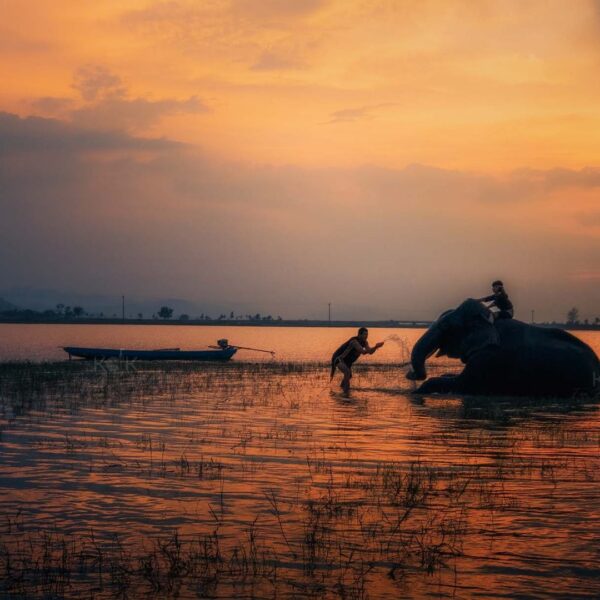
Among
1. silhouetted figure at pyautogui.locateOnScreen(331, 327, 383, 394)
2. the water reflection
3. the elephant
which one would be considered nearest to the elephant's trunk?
the elephant

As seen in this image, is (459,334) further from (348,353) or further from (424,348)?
(348,353)

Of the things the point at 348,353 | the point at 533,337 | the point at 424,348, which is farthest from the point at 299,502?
the point at 348,353

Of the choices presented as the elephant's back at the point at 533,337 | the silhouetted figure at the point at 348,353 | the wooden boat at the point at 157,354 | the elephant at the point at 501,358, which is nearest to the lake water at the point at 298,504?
the elephant at the point at 501,358

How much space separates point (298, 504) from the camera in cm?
921

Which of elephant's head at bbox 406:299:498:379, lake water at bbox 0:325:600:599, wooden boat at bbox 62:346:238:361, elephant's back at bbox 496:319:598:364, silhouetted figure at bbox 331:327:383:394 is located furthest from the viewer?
wooden boat at bbox 62:346:238:361

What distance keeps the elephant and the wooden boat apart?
2101cm

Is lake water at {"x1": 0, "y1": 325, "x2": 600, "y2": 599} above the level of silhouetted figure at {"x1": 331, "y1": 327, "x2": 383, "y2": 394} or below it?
below

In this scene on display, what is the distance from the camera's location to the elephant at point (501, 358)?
22516 millimetres

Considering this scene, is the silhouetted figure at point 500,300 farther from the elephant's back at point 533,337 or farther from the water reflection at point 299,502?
the water reflection at point 299,502

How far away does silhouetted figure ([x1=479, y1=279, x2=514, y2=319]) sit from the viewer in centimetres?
2328

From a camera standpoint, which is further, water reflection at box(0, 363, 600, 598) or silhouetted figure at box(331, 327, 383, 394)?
silhouetted figure at box(331, 327, 383, 394)

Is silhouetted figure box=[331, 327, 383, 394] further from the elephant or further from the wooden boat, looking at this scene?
the wooden boat

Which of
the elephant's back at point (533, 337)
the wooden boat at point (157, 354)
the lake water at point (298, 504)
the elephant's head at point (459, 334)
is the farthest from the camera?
the wooden boat at point (157, 354)

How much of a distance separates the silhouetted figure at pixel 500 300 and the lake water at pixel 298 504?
5.51 metres
